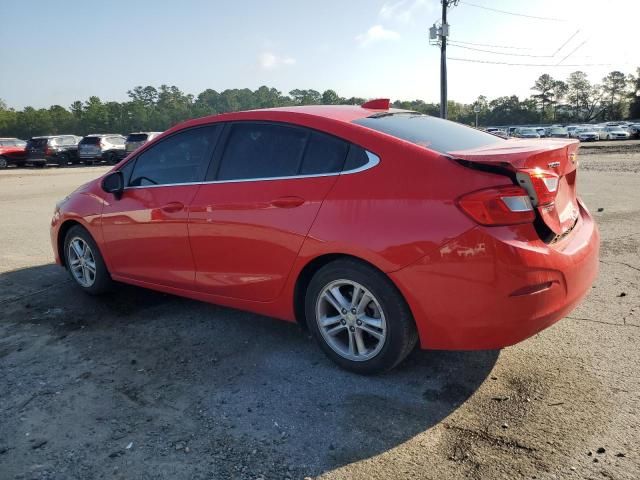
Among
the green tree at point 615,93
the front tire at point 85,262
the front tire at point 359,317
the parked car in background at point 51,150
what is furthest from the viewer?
the green tree at point 615,93

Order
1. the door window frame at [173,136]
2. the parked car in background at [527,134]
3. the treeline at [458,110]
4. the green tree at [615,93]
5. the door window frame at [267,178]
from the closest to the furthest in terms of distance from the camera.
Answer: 1. the door window frame at [267,178]
2. the door window frame at [173,136]
3. the parked car in background at [527,134]
4. the treeline at [458,110]
5. the green tree at [615,93]

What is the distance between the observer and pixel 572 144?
324 centimetres

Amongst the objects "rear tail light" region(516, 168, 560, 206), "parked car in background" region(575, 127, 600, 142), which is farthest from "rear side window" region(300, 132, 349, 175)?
"parked car in background" region(575, 127, 600, 142)

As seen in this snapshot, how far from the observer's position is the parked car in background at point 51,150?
2927 cm

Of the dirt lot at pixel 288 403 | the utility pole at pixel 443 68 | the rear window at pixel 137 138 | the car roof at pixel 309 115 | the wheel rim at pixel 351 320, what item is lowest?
the dirt lot at pixel 288 403

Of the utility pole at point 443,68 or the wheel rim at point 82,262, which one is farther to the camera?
the utility pole at point 443,68

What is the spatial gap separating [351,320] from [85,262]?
9.78ft

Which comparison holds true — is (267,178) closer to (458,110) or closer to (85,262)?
(85,262)

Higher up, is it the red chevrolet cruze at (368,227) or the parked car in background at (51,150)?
the parked car in background at (51,150)

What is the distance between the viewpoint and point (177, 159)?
408cm

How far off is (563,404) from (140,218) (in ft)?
10.9

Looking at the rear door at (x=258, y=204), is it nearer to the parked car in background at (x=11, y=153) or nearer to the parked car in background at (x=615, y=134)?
the parked car in background at (x=11, y=153)

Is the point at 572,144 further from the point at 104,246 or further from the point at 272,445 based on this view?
the point at 104,246

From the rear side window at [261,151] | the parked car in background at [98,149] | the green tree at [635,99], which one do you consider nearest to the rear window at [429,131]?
the rear side window at [261,151]
